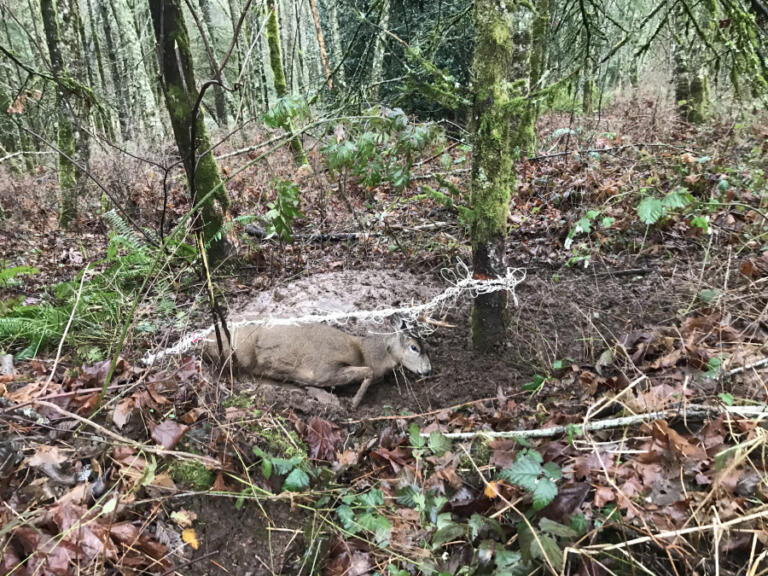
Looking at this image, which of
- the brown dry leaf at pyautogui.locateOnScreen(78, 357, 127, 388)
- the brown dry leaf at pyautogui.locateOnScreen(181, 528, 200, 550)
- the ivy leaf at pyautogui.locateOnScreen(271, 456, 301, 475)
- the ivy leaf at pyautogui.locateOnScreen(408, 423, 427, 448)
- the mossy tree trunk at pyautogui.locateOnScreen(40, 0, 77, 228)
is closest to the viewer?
the brown dry leaf at pyautogui.locateOnScreen(181, 528, 200, 550)

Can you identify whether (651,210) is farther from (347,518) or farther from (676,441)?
(347,518)

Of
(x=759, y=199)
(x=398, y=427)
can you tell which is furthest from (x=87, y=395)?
(x=759, y=199)

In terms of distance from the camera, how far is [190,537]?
1.86m

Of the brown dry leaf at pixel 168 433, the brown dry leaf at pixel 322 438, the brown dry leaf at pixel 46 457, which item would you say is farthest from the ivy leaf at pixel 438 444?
the brown dry leaf at pixel 46 457

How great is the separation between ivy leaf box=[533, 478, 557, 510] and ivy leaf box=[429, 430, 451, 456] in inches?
22.3

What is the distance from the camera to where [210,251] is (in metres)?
4.87

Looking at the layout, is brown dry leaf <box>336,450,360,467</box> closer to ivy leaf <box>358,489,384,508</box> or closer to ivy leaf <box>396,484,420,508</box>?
ivy leaf <box>358,489,384,508</box>

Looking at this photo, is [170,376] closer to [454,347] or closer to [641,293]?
[454,347]

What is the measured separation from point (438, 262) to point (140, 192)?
5.65 metres

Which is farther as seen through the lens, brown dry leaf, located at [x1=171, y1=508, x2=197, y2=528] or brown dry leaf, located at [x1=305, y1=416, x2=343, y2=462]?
brown dry leaf, located at [x1=305, y1=416, x2=343, y2=462]

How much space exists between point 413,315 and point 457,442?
1.37m

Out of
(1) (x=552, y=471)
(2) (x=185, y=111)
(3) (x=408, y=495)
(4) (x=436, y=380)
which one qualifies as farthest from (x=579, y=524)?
(2) (x=185, y=111)

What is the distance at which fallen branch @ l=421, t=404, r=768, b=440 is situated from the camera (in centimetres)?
177

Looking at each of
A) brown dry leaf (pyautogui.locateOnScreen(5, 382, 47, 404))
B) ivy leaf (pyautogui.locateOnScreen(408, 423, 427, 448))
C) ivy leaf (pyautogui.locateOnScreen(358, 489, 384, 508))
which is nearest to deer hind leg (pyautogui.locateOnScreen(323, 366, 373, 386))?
ivy leaf (pyautogui.locateOnScreen(408, 423, 427, 448))
